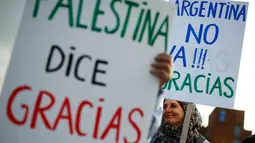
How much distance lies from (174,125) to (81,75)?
6.38ft

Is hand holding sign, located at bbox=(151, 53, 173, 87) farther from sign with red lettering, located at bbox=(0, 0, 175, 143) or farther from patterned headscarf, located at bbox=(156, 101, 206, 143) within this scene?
patterned headscarf, located at bbox=(156, 101, 206, 143)

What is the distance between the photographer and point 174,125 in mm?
3410

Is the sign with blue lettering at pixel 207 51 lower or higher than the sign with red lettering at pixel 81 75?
higher

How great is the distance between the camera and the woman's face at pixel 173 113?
333 cm

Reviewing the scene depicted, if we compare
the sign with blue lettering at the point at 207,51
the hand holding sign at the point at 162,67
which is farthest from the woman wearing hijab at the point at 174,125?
the hand holding sign at the point at 162,67

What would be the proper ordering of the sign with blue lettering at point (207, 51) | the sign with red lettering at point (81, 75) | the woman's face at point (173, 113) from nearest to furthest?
the sign with red lettering at point (81, 75), the sign with blue lettering at point (207, 51), the woman's face at point (173, 113)

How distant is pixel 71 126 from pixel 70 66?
0.26 meters

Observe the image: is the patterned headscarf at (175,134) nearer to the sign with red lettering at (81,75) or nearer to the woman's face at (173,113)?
the woman's face at (173,113)

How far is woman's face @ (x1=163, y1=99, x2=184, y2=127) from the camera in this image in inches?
131

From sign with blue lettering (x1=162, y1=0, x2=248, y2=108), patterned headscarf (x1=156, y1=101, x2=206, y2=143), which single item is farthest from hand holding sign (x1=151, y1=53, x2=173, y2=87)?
patterned headscarf (x1=156, y1=101, x2=206, y2=143)

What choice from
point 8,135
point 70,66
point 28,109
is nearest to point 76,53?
point 70,66

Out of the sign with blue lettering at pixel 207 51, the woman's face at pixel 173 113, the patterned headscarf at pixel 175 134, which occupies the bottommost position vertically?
the patterned headscarf at pixel 175 134

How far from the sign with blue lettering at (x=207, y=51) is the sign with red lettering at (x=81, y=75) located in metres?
1.54

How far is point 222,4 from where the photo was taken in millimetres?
3480
